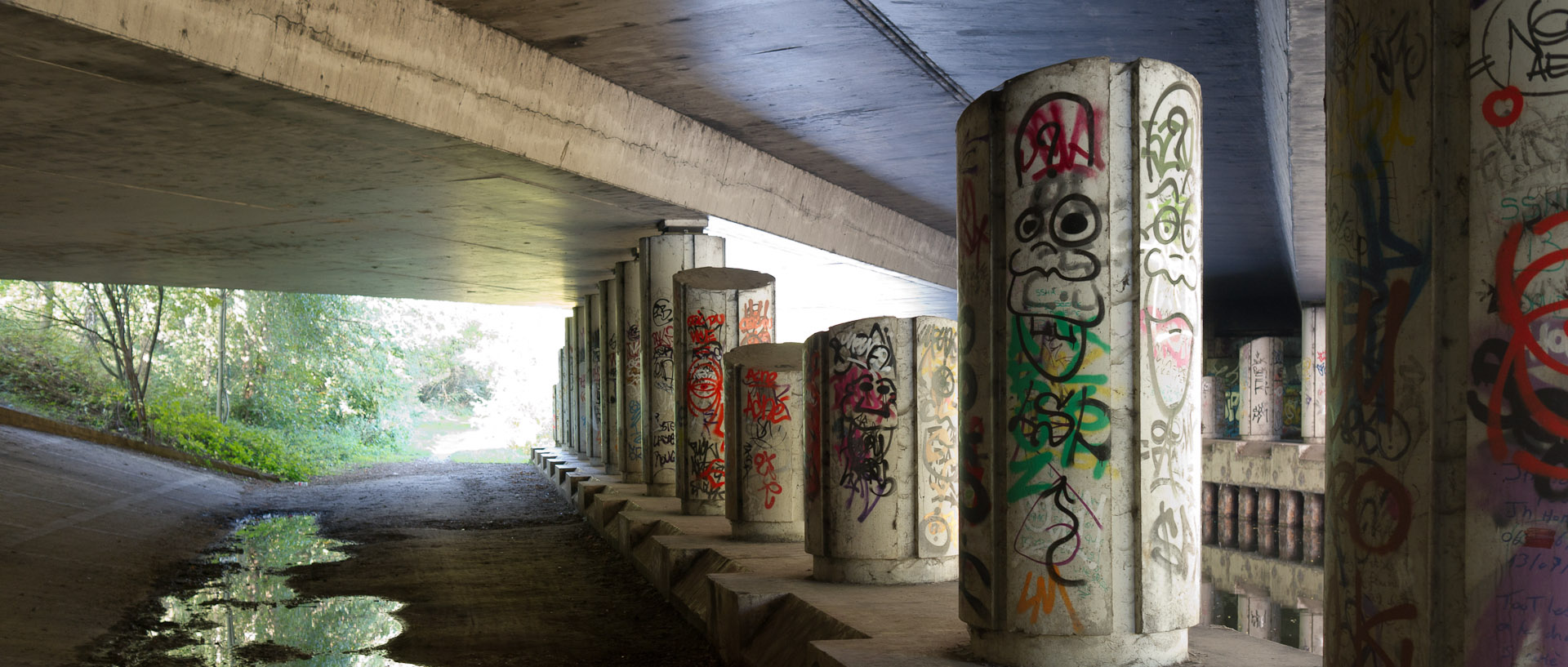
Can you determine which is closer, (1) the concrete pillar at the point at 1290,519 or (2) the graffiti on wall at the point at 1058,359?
(2) the graffiti on wall at the point at 1058,359

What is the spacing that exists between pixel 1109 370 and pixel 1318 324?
2668cm

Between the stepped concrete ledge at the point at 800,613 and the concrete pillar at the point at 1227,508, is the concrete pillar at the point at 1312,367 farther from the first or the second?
the stepped concrete ledge at the point at 800,613

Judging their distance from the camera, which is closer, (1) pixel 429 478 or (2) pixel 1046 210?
(2) pixel 1046 210

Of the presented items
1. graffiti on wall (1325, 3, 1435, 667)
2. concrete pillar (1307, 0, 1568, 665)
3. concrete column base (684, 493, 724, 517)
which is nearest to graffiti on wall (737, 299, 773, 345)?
concrete column base (684, 493, 724, 517)

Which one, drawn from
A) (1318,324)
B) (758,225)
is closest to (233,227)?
(758,225)

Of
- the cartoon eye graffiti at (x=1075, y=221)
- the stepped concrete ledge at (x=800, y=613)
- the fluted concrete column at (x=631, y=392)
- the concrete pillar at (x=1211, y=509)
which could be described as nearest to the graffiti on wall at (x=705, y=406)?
the stepped concrete ledge at (x=800, y=613)

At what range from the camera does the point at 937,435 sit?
8898 millimetres

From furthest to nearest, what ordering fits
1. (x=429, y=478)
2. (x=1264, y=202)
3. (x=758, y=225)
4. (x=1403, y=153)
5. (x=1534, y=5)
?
(x=429, y=478), (x=1264, y=202), (x=758, y=225), (x=1403, y=153), (x=1534, y=5)

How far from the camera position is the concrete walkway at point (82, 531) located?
31.5 feet

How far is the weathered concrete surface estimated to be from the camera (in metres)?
24.4

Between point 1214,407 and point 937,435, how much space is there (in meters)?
34.2

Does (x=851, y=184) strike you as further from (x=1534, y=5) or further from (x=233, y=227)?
(x=1534, y=5)

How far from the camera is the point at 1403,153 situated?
3629 mm

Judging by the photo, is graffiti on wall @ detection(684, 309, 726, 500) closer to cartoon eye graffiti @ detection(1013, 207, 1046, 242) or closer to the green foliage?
cartoon eye graffiti @ detection(1013, 207, 1046, 242)
